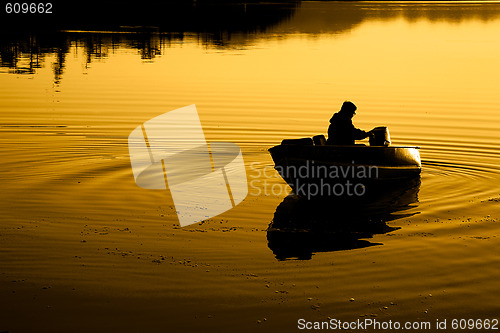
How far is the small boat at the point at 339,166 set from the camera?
1387cm

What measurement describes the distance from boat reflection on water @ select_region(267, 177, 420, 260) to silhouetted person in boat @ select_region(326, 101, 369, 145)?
107 centimetres

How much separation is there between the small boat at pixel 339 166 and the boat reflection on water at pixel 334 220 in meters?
0.21

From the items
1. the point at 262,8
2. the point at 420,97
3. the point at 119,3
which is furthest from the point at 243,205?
the point at 262,8

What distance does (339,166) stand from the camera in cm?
1412

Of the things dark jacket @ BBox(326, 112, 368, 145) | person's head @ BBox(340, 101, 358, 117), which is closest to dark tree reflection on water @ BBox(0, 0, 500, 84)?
dark jacket @ BBox(326, 112, 368, 145)

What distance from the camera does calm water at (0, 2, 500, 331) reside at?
9.02m

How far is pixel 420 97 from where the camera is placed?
2811 cm

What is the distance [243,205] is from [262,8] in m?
68.5

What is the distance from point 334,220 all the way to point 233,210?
5.39 ft

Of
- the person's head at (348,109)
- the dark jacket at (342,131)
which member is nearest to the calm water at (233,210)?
the dark jacket at (342,131)

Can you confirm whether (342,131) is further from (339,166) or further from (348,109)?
(339,166)

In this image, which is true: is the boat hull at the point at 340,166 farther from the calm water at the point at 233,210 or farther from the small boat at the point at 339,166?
the calm water at the point at 233,210

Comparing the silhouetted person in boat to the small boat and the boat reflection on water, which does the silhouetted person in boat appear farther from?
the boat reflection on water

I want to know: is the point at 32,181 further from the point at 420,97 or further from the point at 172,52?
the point at 172,52
